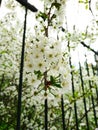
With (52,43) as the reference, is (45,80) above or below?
below

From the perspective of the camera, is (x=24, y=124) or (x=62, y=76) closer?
(x=62, y=76)

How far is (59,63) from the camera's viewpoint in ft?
5.16

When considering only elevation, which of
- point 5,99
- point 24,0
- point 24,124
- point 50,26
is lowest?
point 24,124

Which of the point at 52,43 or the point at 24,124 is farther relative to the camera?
the point at 24,124

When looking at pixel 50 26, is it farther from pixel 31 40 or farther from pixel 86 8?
pixel 86 8

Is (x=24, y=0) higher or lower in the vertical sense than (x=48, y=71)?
higher

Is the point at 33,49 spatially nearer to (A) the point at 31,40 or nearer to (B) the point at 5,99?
(A) the point at 31,40

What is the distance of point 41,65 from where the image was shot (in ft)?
5.00

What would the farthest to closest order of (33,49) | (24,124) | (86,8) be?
(24,124)
(86,8)
(33,49)

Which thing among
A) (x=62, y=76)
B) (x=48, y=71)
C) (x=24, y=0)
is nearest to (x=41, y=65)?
(x=48, y=71)

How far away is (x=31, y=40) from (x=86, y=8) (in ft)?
7.68

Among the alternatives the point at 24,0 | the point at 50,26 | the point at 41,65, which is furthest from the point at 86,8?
the point at 41,65

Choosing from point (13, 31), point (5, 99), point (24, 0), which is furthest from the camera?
point (13, 31)

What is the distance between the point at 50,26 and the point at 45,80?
0.35 meters
